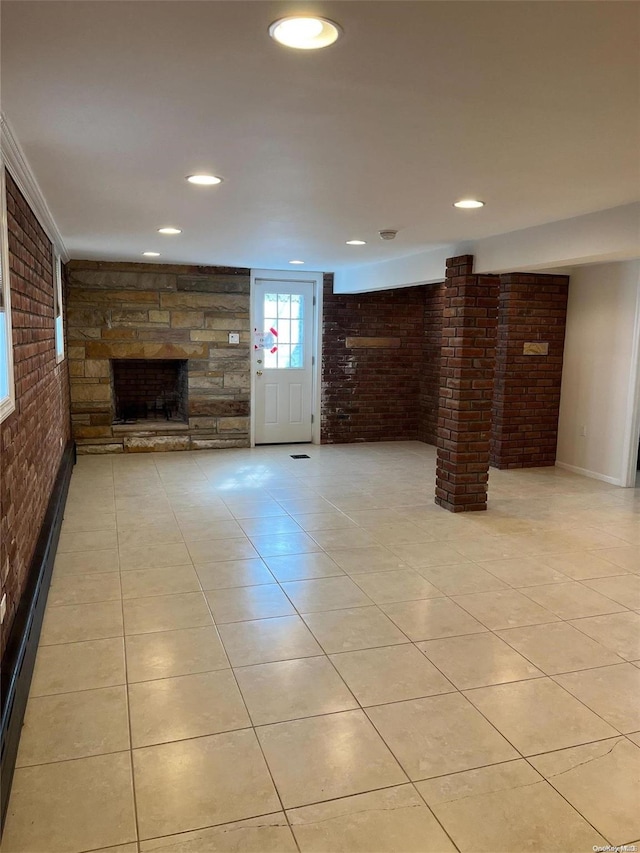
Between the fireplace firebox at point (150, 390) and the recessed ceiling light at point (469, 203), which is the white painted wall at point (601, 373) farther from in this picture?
the fireplace firebox at point (150, 390)

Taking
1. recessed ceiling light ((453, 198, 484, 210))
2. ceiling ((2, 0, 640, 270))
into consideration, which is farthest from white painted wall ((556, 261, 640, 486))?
recessed ceiling light ((453, 198, 484, 210))

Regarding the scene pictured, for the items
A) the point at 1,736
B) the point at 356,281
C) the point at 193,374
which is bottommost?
the point at 1,736

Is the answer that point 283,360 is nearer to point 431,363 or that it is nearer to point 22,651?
point 431,363

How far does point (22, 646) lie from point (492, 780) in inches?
65.7

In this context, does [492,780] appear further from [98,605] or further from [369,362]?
[369,362]

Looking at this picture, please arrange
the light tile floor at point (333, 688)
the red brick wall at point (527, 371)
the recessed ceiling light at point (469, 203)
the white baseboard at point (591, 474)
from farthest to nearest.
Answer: the red brick wall at point (527, 371), the white baseboard at point (591, 474), the recessed ceiling light at point (469, 203), the light tile floor at point (333, 688)

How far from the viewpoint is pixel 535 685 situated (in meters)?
2.40

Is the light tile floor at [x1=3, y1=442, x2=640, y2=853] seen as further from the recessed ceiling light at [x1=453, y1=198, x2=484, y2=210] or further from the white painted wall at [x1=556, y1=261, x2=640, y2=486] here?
the recessed ceiling light at [x1=453, y1=198, x2=484, y2=210]

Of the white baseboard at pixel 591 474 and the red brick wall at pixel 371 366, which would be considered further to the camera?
the red brick wall at pixel 371 366

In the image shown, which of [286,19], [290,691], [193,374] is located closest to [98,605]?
[290,691]

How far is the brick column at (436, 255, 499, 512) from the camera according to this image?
4.54m

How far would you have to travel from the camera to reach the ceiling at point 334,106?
1359 millimetres

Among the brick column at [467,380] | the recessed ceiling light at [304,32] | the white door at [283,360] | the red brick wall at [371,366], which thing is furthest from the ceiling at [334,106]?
the red brick wall at [371,366]

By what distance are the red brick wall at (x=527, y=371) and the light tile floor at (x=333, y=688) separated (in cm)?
190
